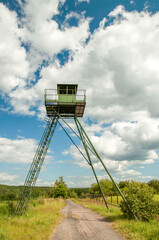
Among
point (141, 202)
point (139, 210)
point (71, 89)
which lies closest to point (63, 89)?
point (71, 89)

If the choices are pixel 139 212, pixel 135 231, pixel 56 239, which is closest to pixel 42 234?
pixel 56 239

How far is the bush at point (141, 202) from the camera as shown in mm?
10133

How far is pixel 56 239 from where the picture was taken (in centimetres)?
726

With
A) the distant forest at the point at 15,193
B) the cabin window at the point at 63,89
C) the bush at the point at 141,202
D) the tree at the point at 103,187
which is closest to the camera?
the bush at the point at 141,202

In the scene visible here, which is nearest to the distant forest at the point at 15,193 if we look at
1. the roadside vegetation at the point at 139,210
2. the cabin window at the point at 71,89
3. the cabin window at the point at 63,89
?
the roadside vegetation at the point at 139,210

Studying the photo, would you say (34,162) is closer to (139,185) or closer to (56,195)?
(139,185)

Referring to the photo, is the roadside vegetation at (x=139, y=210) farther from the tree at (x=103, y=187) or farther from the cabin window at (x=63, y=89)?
the tree at (x=103, y=187)

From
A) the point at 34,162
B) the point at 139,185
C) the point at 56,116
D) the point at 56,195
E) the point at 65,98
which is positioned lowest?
the point at 56,195

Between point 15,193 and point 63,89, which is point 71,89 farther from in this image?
point 15,193

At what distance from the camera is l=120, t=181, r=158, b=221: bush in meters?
10.1

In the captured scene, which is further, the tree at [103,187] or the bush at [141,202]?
the tree at [103,187]

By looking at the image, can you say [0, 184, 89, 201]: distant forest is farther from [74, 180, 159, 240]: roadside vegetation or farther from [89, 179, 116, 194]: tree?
[89, 179, 116, 194]: tree

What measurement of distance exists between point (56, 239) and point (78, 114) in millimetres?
11157

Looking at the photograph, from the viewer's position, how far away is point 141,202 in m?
10.5
